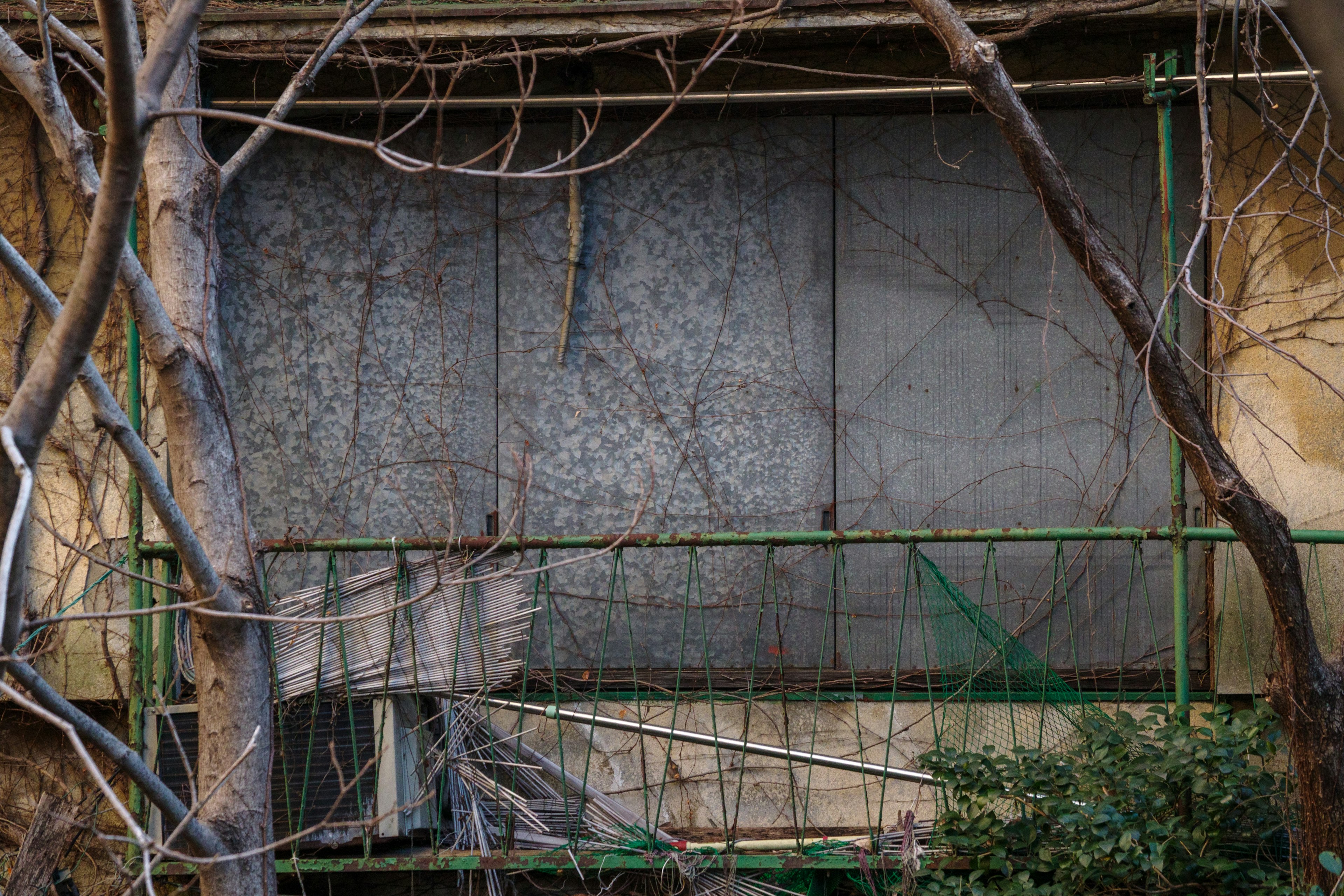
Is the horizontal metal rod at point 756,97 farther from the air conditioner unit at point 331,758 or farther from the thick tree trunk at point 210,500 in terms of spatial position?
the air conditioner unit at point 331,758

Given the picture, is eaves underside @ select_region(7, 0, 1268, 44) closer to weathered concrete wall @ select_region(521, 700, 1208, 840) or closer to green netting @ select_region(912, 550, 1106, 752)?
green netting @ select_region(912, 550, 1106, 752)

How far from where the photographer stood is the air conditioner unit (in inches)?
176

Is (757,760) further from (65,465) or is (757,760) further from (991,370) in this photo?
(65,465)

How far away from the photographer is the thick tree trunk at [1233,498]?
3.57 metres

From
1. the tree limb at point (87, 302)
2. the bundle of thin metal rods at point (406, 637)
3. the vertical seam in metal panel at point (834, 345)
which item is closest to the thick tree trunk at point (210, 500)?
the bundle of thin metal rods at point (406, 637)

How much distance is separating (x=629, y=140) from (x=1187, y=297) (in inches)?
105

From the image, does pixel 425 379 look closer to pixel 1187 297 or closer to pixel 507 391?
pixel 507 391

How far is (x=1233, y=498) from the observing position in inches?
140

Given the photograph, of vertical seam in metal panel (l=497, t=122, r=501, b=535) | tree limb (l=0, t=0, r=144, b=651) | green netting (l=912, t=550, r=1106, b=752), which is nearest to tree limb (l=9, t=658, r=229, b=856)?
tree limb (l=0, t=0, r=144, b=651)

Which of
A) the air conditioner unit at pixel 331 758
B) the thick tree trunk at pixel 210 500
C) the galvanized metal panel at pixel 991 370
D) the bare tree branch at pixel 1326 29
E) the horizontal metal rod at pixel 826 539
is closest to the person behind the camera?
the bare tree branch at pixel 1326 29

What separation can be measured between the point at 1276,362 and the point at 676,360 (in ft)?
8.78

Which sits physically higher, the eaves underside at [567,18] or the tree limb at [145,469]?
the eaves underside at [567,18]

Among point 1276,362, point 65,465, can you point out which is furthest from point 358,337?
point 1276,362

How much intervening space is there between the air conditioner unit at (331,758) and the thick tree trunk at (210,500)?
82 cm
